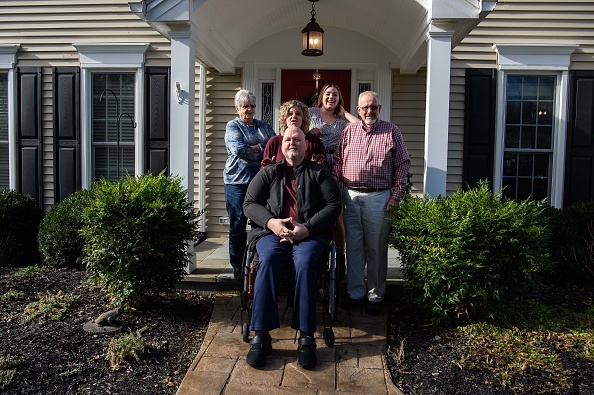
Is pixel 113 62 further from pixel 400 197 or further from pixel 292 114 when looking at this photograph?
pixel 400 197

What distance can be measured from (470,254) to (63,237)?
3886 millimetres

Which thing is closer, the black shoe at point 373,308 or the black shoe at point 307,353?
the black shoe at point 307,353

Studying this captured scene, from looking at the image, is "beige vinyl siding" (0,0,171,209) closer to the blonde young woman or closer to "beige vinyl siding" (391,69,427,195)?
"beige vinyl siding" (391,69,427,195)

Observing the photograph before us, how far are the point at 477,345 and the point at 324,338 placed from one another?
38.7 inches

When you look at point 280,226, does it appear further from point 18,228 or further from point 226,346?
point 18,228

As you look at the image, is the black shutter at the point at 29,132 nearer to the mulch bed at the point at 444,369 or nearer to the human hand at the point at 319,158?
the human hand at the point at 319,158

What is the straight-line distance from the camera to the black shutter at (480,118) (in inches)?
243

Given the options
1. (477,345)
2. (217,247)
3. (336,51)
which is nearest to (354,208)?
(477,345)

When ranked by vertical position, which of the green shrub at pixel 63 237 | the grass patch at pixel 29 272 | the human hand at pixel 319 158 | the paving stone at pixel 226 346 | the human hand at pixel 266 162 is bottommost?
the paving stone at pixel 226 346

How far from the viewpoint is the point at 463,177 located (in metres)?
6.28

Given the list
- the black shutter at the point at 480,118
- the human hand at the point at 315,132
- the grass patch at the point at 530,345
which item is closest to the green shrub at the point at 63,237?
the human hand at the point at 315,132

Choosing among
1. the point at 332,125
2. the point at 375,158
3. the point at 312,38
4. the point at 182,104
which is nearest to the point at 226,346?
the point at 375,158

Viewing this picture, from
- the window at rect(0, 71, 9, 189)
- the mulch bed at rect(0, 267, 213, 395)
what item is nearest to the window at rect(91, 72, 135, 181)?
the window at rect(0, 71, 9, 189)

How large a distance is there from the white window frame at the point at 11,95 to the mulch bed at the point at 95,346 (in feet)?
8.82
